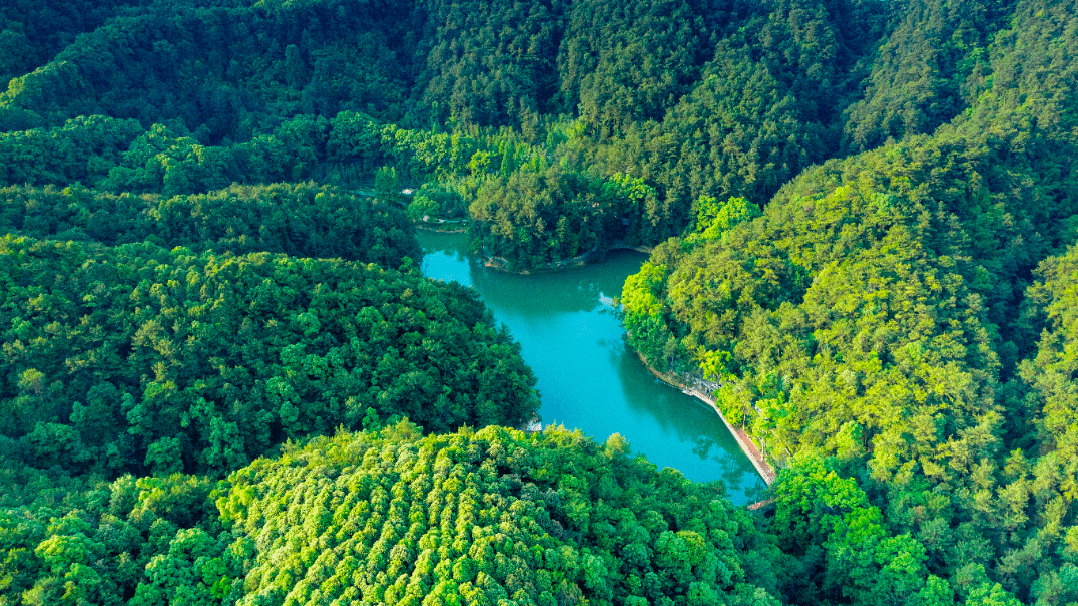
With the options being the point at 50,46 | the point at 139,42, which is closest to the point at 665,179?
the point at 139,42

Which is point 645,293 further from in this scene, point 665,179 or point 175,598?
point 175,598

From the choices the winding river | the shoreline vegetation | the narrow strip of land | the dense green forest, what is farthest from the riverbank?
the shoreline vegetation

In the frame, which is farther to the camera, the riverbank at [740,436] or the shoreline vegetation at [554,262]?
the shoreline vegetation at [554,262]

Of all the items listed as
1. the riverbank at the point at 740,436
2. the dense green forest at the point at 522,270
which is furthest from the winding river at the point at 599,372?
the dense green forest at the point at 522,270

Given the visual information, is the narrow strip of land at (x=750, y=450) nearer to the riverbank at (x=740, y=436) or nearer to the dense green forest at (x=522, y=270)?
the riverbank at (x=740, y=436)

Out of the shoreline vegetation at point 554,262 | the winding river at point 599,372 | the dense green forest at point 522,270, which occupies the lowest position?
the winding river at point 599,372

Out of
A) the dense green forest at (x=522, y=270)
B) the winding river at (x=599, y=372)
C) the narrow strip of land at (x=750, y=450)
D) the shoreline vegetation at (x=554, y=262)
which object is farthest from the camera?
the shoreline vegetation at (x=554, y=262)

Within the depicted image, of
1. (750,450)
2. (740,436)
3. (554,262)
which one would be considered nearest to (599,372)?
(740,436)
